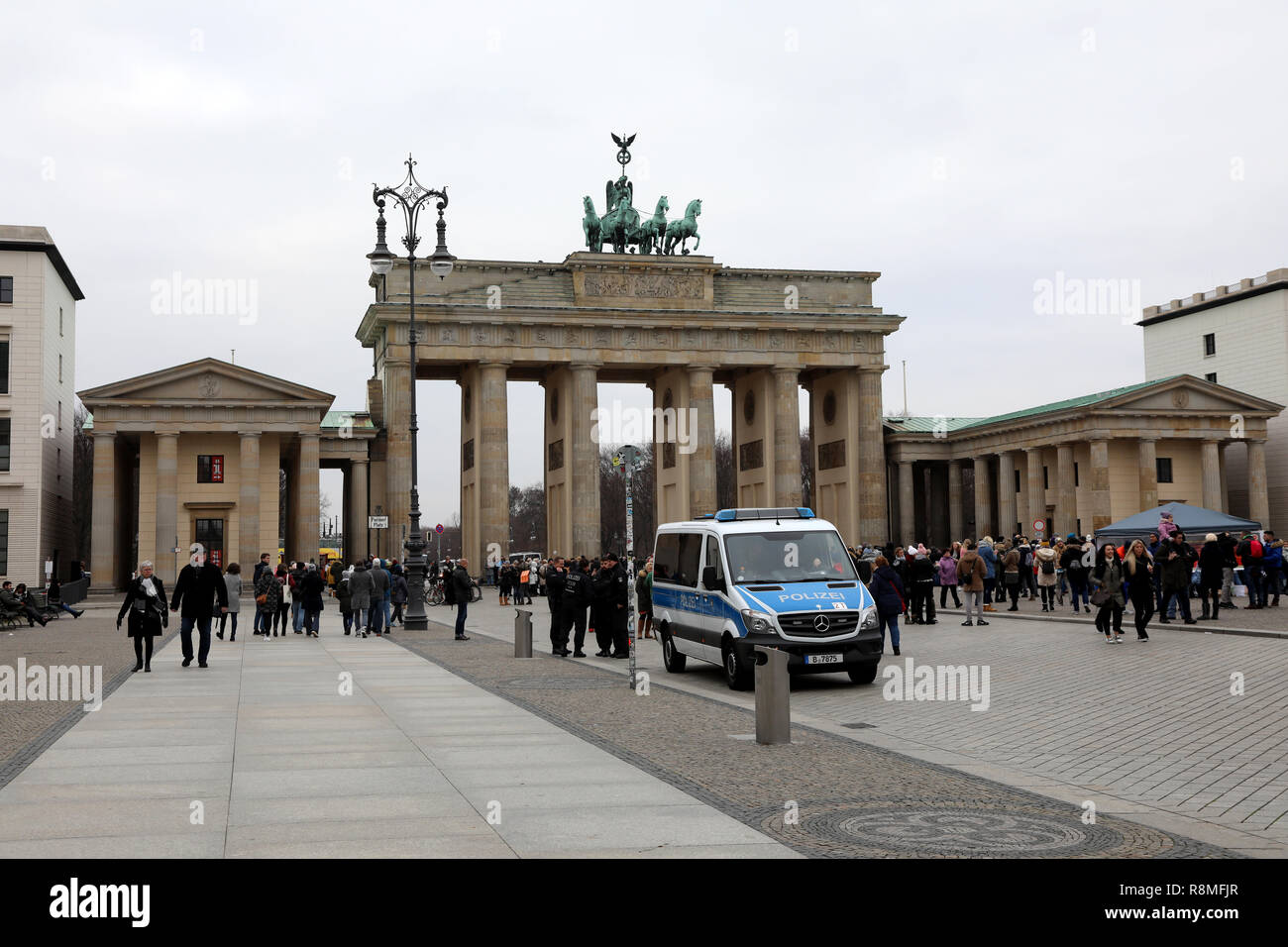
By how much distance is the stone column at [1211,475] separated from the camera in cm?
6594

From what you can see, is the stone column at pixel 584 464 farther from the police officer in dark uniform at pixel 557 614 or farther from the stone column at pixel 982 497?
the police officer in dark uniform at pixel 557 614

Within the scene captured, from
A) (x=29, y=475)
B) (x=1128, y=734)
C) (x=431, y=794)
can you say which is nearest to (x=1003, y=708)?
(x=1128, y=734)

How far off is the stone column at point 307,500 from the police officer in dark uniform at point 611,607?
3869 centimetres

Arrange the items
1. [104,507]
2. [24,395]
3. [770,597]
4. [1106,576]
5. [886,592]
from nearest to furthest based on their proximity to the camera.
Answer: [770,597] → [886,592] → [1106,576] → [24,395] → [104,507]

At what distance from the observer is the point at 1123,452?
6606 centimetres

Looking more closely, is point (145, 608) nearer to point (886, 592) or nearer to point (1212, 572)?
point (886, 592)

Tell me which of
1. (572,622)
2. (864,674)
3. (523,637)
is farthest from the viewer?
(572,622)

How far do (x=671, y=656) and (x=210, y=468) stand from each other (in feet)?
149

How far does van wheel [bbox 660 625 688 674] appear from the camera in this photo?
19.8 metres

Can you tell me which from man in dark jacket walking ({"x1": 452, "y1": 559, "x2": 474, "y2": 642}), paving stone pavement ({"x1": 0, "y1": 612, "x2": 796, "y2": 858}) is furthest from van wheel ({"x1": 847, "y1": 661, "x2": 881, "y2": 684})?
man in dark jacket walking ({"x1": 452, "y1": 559, "x2": 474, "y2": 642})

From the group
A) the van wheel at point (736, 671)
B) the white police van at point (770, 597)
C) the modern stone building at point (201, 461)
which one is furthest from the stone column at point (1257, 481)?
the van wheel at point (736, 671)

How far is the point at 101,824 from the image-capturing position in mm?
8062

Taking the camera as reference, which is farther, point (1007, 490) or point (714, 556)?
point (1007, 490)

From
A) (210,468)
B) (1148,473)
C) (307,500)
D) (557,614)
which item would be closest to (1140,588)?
(557,614)
